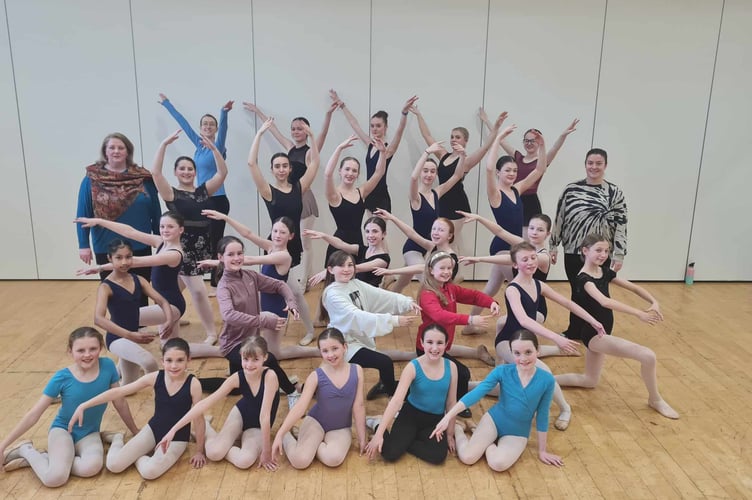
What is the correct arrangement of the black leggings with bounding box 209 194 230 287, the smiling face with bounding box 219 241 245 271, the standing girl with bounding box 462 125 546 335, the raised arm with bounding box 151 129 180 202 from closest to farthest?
the smiling face with bounding box 219 241 245 271
the raised arm with bounding box 151 129 180 202
the standing girl with bounding box 462 125 546 335
the black leggings with bounding box 209 194 230 287

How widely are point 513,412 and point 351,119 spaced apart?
3.74m

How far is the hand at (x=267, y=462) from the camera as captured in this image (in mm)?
3066

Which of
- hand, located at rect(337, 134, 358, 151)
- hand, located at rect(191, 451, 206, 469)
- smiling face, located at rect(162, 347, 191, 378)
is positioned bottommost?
hand, located at rect(191, 451, 206, 469)

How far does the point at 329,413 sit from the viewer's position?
10.5 ft

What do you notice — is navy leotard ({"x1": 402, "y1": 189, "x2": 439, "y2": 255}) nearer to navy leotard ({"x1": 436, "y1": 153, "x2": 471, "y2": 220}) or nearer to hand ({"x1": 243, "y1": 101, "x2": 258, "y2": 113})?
navy leotard ({"x1": 436, "y1": 153, "x2": 471, "y2": 220})

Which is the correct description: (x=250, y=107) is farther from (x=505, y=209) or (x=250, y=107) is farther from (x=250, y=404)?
(x=250, y=404)

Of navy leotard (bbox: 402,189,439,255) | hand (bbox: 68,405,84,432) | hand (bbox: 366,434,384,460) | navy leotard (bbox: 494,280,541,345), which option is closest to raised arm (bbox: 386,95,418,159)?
navy leotard (bbox: 402,189,439,255)

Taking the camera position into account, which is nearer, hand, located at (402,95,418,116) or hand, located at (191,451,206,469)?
hand, located at (191,451,206,469)

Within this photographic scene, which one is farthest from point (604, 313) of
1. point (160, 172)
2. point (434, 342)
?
point (160, 172)

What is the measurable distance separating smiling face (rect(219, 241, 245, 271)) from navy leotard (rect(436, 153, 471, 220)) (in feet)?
7.66

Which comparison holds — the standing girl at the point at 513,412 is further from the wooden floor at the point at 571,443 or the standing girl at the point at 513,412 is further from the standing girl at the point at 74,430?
the standing girl at the point at 74,430

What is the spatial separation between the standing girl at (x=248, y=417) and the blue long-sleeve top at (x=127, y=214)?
188 cm

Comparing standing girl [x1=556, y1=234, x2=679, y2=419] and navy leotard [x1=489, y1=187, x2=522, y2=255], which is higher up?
navy leotard [x1=489, y1=187, x2=522, y2=255]

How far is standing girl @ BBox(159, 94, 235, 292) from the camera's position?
214 inches
